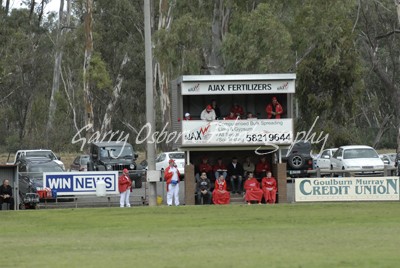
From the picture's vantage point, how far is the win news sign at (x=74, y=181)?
123 ft

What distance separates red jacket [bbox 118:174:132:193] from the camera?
121ft

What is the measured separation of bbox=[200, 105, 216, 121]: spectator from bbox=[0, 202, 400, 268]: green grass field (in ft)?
13.7

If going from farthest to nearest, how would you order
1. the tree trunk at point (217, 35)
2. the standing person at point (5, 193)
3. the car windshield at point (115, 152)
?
the tree trunk at point (217, 35) < the car windshield at point (115, 152) < the standing person at point (5, 193)

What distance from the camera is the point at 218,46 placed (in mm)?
54062

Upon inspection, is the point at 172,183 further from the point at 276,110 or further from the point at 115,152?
the point at 115,152

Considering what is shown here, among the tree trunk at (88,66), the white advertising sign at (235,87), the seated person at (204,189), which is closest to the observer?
the seated person at (204,189)

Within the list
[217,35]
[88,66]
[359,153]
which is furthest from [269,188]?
[88,66]

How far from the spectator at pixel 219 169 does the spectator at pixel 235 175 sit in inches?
8.8

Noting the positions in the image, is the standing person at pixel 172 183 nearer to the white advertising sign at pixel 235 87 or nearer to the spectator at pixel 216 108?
the white advertising sign at pixel 235 87

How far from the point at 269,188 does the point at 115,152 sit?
1402 cm

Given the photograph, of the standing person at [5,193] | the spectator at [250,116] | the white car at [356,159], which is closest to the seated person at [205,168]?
the spectator at [250,116]

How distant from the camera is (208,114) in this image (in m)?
38.5

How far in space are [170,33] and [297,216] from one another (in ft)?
76.3

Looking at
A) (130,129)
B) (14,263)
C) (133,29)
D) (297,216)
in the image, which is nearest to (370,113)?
(130,129)
